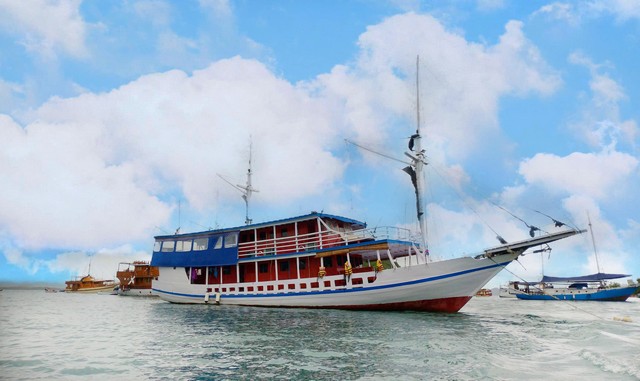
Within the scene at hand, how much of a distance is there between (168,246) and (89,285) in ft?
197

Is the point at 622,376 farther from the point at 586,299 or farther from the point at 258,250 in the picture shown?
the point at 586,299

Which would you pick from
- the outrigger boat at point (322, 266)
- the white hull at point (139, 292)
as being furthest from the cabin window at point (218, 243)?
the white hull at point (139, 292)

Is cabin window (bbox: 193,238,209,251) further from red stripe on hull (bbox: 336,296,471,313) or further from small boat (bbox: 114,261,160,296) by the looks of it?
small boat (bbox: 114,261,160,296)

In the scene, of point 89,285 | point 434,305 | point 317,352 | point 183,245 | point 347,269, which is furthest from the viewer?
point 89,285

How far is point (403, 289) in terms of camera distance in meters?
20.7

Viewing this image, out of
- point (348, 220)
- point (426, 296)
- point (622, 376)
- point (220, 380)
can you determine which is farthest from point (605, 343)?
point (348, 220)

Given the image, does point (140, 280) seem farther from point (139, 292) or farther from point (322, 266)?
point (322, 266)

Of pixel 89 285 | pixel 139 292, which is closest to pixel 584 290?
pixel 139 292

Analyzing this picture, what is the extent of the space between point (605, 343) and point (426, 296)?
9.63m

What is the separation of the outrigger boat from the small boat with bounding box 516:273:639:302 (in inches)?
1058

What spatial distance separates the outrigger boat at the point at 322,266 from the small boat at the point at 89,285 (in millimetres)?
55267

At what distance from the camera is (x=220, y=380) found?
279 inches

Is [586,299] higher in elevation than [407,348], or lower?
lower

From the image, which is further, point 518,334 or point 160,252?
point 160,252
